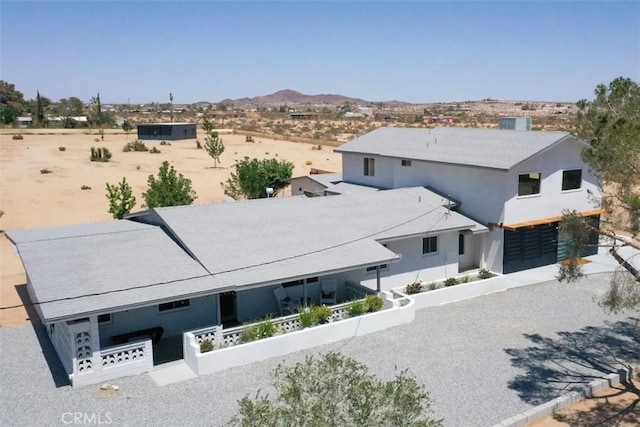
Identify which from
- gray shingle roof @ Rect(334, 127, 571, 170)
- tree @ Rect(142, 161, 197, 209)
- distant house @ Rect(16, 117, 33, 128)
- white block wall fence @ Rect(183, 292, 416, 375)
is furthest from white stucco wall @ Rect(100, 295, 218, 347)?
distant house @ Rect(16, 117, 33, 128)

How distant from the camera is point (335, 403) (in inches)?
312

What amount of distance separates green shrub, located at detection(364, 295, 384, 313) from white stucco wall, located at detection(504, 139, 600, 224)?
7794 mm

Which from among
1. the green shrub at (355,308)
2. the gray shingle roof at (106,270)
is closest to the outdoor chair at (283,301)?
the green shrub at (355,308)

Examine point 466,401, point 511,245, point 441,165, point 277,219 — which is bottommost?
point 466,401

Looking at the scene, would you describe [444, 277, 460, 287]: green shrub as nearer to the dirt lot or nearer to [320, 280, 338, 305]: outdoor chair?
[320, 280, 338, 305]: outdoor chair

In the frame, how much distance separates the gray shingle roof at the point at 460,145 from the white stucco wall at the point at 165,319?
501 inches

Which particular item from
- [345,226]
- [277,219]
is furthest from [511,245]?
[277,219]

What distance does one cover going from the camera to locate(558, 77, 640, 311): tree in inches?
504

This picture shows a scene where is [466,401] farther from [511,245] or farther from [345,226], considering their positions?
[511,245]

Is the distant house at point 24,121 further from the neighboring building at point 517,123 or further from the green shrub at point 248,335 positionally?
the green shrub at point 248,335

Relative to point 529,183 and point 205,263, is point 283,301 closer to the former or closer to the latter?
point 205,263

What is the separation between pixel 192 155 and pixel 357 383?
60519 mm

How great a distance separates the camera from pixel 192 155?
65.8 m

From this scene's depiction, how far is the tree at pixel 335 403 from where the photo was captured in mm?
7312
